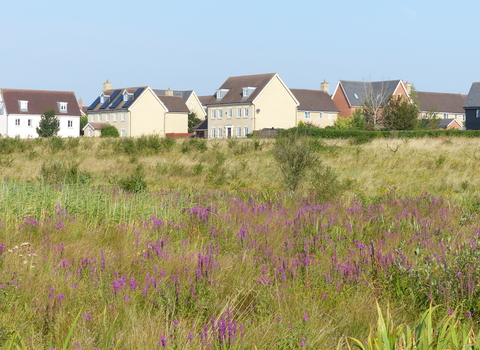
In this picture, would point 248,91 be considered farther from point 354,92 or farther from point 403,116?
point 403,116

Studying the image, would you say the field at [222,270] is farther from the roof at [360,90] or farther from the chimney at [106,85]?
the chimney at [106,85]

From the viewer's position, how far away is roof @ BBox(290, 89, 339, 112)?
77000mm

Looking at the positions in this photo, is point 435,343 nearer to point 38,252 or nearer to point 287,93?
point 38,252

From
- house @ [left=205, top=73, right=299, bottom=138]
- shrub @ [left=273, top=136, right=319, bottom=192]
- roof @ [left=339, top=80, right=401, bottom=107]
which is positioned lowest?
shrub @ [left=273, top=136, right=319, bottom=192]

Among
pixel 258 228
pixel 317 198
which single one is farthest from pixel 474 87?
pixel 258 228

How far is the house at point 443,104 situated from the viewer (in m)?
93.2

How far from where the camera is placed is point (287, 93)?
2837 inches

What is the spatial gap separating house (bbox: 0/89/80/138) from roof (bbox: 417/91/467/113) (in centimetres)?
5497

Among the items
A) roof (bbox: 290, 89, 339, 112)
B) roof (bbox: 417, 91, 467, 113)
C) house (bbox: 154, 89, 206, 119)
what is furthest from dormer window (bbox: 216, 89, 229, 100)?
roof (bbox: 417, 91, 467, 113)

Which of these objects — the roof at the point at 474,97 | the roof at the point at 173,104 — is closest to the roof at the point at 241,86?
the roof at the point at 173,104

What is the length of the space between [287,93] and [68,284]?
68.9 m

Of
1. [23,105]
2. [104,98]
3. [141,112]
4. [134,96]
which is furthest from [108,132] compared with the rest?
[104,98]

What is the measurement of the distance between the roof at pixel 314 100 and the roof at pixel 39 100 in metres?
31.1

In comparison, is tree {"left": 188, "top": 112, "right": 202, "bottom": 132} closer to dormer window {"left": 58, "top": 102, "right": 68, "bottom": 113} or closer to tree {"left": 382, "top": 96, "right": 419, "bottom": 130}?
dormer window {"left": 58, "top": 102, "right": 68, "bottom": 113}
